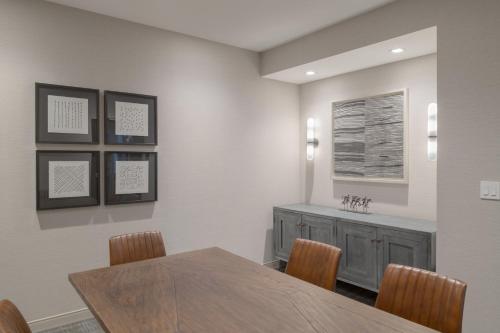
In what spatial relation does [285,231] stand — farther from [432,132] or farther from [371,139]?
[432,132]

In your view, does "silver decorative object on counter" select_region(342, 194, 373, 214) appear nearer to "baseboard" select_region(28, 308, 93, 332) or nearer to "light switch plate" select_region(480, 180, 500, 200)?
"light switch plate" select_region(480, 180, 500, 200)

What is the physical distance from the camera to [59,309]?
116 inches

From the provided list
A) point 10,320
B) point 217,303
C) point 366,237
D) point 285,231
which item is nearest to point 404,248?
point 366,237

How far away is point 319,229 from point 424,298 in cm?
214

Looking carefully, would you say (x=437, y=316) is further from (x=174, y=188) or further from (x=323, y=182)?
(x=323, y=182)

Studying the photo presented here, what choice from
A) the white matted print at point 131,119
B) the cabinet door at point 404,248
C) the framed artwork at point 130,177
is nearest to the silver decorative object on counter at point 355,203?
the cabinet door at point 404,248

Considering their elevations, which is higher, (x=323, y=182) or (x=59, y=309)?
(x=323, y=182)

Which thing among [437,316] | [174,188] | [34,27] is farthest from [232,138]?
[437,316]

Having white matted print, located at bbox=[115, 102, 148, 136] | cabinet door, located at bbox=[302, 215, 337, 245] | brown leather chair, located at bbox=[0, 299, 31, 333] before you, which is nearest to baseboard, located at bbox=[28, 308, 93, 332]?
white matted print, located at bbox=[115, 102, 148, 136]

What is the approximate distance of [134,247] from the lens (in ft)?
8.05

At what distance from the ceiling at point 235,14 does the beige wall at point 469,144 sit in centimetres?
60

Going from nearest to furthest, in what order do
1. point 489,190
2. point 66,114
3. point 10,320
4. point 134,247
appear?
point 10,320 → point 489,190 → point 134,247 → point 66,114

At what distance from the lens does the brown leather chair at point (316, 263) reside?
203cm

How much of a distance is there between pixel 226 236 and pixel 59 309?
1.70 meters
